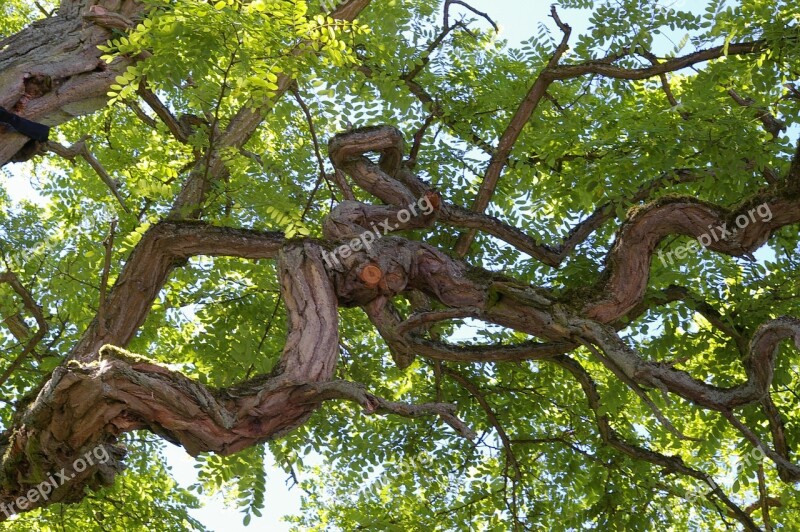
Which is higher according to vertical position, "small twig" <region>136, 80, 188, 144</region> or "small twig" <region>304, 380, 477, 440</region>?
"small twig" <region>136, 80, 188, 144</region>

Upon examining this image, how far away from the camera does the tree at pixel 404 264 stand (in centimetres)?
453

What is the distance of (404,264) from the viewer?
529 cm

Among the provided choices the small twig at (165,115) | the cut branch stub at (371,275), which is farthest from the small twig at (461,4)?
the cut branch stub at (371,275)

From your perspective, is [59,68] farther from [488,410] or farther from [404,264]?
[488,410]

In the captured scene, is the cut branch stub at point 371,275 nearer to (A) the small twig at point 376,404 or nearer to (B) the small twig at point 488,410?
(A) the small twig at point 376,404

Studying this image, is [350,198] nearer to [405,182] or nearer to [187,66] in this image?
[405,182]

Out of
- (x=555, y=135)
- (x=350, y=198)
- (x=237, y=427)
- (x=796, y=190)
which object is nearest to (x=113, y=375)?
(x=237, y=427)

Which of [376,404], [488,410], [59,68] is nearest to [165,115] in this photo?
[59,68]

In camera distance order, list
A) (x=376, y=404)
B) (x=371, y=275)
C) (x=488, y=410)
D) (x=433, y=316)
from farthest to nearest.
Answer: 1. (x=488, y=410)
2. (x=371, y=275)
3. (x=433, y=316)
4. (x=376, y=404)

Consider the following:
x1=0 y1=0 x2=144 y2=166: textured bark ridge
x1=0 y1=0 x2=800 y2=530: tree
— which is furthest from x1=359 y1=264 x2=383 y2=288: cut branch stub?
x1=0 y1=0 x2=144 y2=166: textured bark ridge

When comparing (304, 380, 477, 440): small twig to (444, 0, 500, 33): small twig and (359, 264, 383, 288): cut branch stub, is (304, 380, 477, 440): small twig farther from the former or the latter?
(444, 0, 500, 33): small twig

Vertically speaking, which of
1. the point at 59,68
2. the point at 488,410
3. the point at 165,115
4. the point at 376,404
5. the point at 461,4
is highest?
the point at 461,4

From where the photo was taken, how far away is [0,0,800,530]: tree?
14.9 ft

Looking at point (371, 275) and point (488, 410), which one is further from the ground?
point (488, 410)
